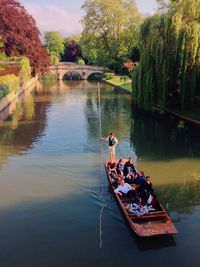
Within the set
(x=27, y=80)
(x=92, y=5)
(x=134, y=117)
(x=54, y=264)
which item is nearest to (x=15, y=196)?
(x=54, y=264)

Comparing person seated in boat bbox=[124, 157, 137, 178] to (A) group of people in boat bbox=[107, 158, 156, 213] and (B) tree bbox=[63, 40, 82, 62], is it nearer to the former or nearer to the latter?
(A) group of people in boat bbox=[107, 158, 156, 213]

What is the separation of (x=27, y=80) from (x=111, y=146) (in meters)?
51.6

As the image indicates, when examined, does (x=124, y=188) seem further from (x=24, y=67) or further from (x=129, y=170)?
(x=24, y=67)

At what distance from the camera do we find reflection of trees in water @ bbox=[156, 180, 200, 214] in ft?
52.6

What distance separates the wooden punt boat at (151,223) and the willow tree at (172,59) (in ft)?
62.0

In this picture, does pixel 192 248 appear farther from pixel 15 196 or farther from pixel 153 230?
pixel 15 196

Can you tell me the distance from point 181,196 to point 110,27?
2754 inches

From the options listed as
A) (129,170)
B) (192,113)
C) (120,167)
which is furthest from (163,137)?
(129,170)

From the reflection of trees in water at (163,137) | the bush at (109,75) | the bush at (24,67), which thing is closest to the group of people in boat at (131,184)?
the reflection of trees in water at (163,137)

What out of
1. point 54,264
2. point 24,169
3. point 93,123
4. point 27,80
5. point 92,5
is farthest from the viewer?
point 92,5

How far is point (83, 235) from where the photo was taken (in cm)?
1367

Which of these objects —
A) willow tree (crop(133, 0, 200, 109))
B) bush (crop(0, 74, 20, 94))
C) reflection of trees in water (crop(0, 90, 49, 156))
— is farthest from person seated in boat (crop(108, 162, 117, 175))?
bush (crop(0, 74, 20, 94))

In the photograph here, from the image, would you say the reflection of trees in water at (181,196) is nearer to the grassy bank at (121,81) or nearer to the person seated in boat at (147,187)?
the person seated in boat at (147,187)

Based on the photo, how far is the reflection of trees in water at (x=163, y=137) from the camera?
80.6ft
